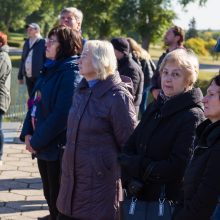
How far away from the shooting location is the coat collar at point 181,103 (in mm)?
3086

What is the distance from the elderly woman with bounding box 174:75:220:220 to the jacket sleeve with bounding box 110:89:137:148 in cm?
77

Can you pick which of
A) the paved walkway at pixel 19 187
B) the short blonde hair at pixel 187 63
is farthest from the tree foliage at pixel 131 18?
the short blonde hair at pixel 187 63

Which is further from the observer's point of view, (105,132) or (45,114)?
(45,114)

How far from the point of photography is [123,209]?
307 centimetres

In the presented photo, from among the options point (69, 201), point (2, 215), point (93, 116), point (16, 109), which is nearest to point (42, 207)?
point (2, 215)

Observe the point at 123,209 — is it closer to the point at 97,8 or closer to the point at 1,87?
the point at 1,87

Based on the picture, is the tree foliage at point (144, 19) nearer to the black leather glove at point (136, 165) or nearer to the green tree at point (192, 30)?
the black leather glove at point (136, 165)

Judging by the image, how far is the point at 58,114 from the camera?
4.02 meters

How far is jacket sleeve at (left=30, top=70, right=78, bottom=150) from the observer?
4.02 m

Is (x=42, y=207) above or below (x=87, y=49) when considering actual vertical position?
below

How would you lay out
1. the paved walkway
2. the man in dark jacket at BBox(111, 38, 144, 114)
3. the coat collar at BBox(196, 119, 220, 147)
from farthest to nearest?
the man in dark jacket at BBox(111, 38, 144, 114)
the paved walkway
the coat collar at BBox(196, 119, 220, 147)

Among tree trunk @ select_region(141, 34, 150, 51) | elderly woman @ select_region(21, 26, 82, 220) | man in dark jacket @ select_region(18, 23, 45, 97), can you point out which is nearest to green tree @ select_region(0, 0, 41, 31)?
tree trunk @ select_region(141, 34, 150, 51)

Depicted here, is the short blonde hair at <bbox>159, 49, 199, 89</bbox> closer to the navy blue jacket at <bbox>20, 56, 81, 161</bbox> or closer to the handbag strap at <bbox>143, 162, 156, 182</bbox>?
the handbag strap at <bbox>143, 162, 156, 182</bbox>

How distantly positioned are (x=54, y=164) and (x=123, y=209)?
124 cm
